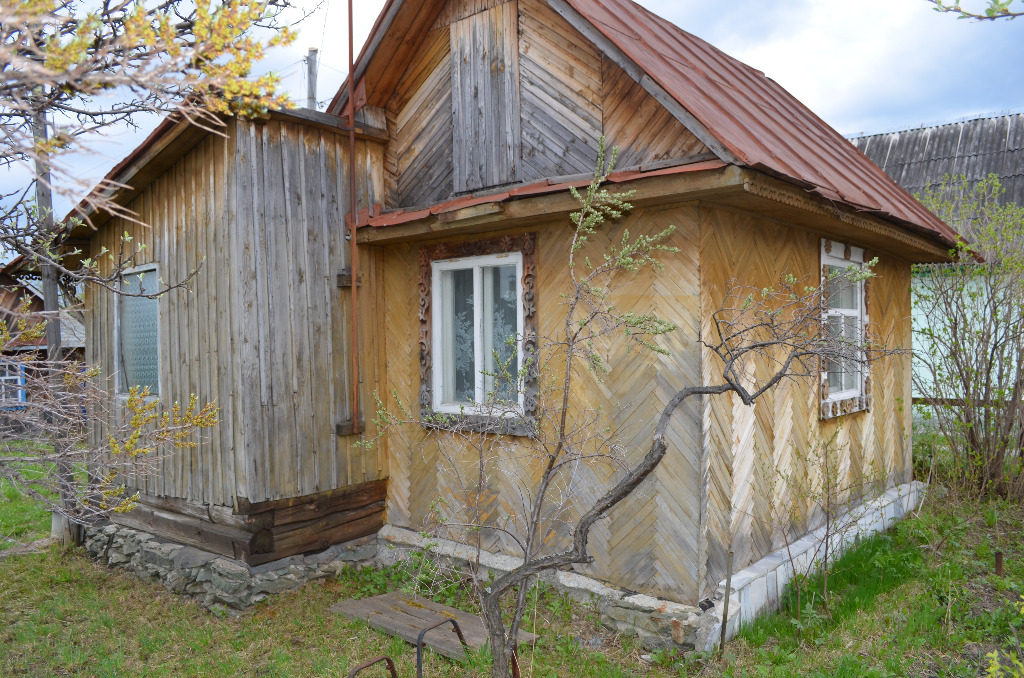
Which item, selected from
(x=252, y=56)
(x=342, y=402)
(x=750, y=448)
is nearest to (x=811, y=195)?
(x=750, y=448)

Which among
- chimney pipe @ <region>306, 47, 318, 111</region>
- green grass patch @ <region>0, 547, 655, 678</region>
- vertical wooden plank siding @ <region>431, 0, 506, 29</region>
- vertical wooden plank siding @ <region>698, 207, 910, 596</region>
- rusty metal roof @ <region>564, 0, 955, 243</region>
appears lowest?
green grass patch @ <region>0, 547, 655, 678</region>

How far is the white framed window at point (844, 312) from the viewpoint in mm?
7054

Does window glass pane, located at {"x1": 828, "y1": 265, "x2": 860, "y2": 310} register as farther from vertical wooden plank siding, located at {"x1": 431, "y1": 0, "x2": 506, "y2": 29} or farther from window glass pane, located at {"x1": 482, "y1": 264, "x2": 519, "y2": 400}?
vertical wooden plank siding, located at {"x1": 431, "y1": 0, "x2": 506, "y2": 29}

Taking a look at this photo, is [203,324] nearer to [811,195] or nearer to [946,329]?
[811,195]

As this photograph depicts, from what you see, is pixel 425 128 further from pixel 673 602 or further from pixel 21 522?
pixel 21 522

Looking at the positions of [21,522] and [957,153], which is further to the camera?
[957,153]

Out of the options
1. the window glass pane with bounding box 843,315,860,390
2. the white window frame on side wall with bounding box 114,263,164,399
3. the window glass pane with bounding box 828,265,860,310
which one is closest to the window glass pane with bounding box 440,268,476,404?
the white window frame on side wall with bounding box 114,263,164,399

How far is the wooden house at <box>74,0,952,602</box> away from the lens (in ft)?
17.9

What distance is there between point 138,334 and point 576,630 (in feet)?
17.9

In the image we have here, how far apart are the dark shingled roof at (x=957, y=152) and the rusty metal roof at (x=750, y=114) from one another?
7.66m

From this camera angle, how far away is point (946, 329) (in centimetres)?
879

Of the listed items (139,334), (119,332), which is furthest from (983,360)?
(119,332)

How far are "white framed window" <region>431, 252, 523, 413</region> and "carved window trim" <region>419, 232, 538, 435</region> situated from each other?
5cm

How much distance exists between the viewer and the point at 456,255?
265 inches
